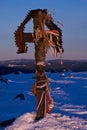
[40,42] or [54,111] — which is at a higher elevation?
[40,42]

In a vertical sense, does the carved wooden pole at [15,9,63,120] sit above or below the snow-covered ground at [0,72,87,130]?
above

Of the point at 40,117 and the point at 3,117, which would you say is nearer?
the point at 40,117

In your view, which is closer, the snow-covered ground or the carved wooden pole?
the snow-covered ground

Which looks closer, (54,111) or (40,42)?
(40,42)

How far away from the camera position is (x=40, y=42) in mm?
7293

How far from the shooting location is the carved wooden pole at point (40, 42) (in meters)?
7.28

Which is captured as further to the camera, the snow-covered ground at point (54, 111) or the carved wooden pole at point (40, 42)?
the carved wooden pole at point (40, 42)

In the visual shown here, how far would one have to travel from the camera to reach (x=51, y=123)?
669 cm

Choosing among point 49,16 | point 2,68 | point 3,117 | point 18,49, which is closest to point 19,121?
point 18,49

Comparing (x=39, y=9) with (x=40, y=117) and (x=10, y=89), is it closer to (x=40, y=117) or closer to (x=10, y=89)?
(x=40, y=117)

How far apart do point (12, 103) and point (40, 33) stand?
8519 mm

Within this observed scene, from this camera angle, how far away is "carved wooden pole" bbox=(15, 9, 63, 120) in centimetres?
728

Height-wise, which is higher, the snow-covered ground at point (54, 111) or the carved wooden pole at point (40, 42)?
the carved wooden pole at point (40, 42)

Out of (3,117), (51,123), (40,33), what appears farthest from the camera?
(3,117)
